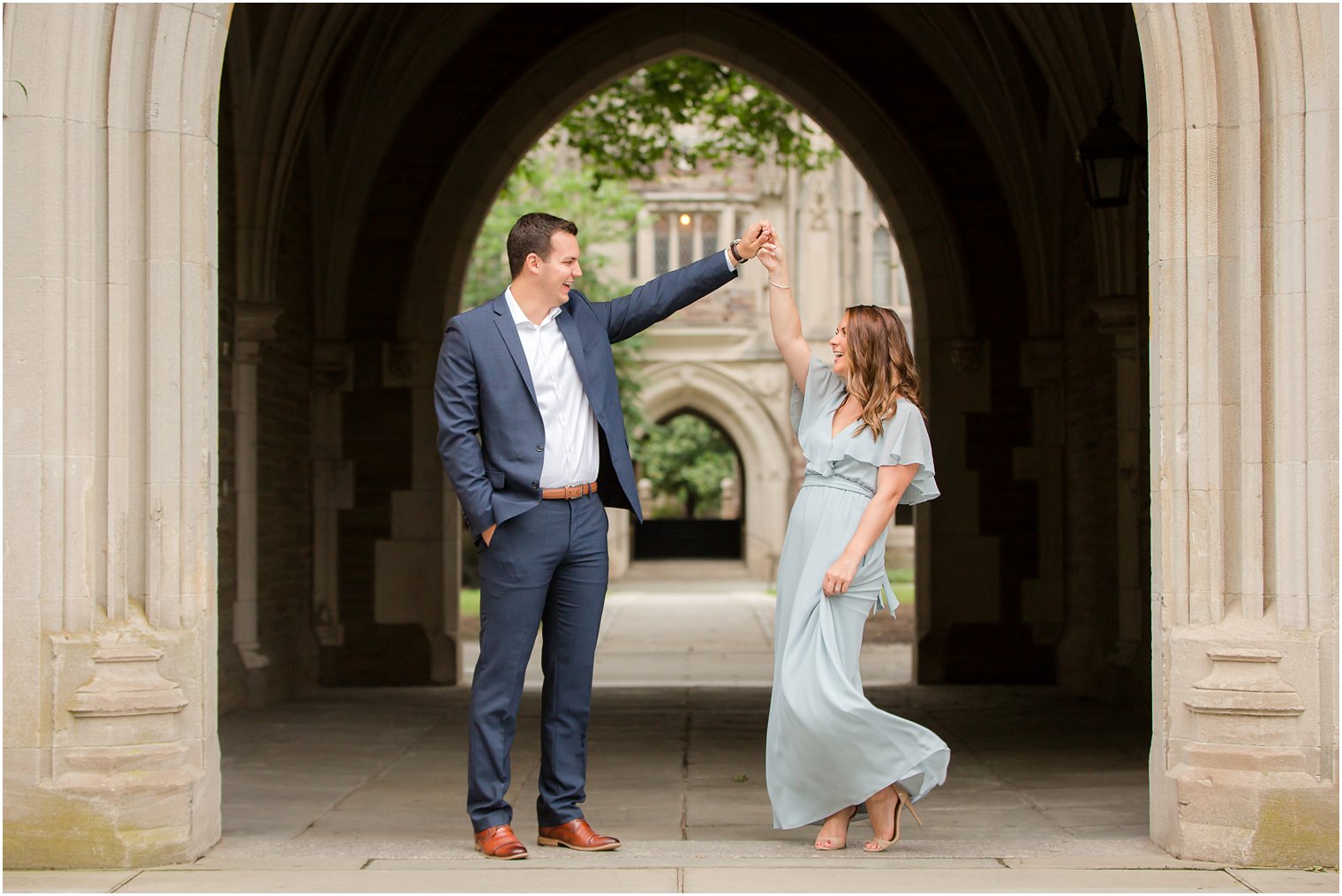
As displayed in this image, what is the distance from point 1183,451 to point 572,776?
6.63 feet

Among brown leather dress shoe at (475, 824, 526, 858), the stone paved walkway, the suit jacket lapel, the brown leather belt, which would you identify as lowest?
the stone paved walkway

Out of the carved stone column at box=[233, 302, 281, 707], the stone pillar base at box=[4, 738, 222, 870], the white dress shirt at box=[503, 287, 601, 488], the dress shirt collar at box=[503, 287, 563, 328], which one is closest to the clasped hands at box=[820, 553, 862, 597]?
the white dress shirt at box=[503, 287, 601, 488]

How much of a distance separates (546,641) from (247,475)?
507cm

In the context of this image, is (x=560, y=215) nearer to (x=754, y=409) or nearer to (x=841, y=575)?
(x=754, y=409)

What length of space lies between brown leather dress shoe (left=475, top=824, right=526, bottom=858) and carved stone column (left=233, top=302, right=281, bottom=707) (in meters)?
5.05

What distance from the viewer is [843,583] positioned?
14.4ft

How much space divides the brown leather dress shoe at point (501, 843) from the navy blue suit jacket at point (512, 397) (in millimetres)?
871

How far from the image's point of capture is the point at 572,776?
454 cm

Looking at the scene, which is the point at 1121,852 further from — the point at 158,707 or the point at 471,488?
the point at 158,707

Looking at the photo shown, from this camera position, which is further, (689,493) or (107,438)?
(689,493)

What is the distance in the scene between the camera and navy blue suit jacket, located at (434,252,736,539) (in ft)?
14.2

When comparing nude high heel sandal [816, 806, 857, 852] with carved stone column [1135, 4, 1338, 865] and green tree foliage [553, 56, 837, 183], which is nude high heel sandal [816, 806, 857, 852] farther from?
green tree foliage [553, 56, 837, 183]

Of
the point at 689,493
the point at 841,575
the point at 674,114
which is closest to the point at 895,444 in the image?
the point at 841,575

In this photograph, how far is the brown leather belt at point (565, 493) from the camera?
4.41m
